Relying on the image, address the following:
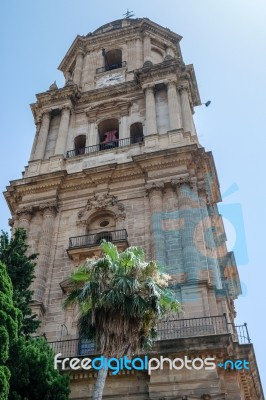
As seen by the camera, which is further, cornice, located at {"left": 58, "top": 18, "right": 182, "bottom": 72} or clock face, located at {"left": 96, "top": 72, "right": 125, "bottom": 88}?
cornice, located at {"left": 58, "top": 18, "right": 182, "bottom": 72}

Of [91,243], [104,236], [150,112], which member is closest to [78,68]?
[150,112]

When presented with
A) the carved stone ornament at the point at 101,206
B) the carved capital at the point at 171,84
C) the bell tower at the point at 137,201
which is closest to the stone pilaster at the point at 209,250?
the bell tower at the point at 137,201

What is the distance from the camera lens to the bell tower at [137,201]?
18000 mm

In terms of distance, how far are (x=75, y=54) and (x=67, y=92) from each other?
7.80m

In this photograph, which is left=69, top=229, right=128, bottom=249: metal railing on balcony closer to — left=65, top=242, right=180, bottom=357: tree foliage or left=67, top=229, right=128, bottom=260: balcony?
left=67, top=229, right=128, bottom=260: balcony

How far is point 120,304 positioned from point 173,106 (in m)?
17.9

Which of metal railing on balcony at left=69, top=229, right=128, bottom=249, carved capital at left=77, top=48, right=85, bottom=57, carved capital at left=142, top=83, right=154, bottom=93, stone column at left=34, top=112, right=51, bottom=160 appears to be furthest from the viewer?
carved capital at left=77, top=48, right=85, bottom=57

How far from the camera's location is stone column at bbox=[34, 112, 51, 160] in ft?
99.7

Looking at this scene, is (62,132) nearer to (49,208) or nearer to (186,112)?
(49,208)

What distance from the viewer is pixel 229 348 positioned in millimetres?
17719

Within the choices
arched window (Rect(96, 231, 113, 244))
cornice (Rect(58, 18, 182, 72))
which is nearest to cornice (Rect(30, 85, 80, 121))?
cornice (Rect(58, 18, 182, 72))

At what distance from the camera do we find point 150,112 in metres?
30.4

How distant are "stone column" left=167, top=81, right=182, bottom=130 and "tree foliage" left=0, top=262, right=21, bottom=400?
16.1 meters

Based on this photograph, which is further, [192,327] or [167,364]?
[192,327]
